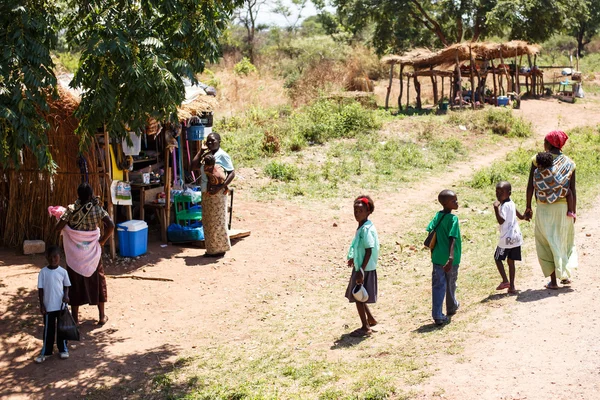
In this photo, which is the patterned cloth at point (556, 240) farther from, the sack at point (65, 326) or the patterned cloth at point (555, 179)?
the sack at point (65, 326)

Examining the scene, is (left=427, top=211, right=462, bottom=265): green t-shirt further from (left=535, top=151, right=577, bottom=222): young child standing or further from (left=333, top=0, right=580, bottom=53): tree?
(left=333, top=0, right=580, bottom=53): tree

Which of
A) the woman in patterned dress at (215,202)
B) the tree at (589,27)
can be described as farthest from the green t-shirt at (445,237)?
the tree at (589,27)

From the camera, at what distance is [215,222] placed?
9.50m

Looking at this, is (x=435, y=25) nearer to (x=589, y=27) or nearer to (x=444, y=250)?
(x=589, y=27)

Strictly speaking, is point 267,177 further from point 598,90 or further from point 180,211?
point 598,90

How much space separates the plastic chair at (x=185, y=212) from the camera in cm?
1030

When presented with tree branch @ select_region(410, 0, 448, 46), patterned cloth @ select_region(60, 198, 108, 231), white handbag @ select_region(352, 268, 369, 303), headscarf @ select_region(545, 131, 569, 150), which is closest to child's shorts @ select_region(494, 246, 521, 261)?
headscarf @ select_region(545, 131, 569, 150)

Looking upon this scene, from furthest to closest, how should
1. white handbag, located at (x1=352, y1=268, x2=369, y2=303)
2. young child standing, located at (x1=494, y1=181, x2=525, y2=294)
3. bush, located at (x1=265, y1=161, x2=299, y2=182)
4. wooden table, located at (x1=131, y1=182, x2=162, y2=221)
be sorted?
bush, located at (x1=265, y1=161, x2=299, y2=182), wooden table, located at (x1=131, y1=182, x2=162, y2=221), young child standing, located at (x1=494, y1=181, x2=525, y2=294), white handbag, located at (x1=352, y1=268, x2=369, y2=303)

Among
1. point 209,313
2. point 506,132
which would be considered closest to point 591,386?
point 209,313

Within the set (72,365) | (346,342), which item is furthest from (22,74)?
(346,342)

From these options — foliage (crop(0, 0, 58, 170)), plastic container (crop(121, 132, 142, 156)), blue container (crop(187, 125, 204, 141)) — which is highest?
foliage (crop(0, 0, 58, 170))

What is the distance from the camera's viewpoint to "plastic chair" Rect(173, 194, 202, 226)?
10297mm

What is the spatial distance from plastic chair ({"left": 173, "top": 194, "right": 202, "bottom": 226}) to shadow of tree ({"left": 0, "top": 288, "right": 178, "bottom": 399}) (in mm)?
3135

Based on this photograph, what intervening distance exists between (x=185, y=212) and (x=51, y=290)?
4.16 metres
